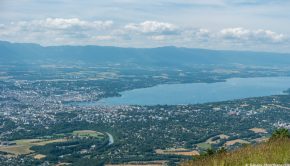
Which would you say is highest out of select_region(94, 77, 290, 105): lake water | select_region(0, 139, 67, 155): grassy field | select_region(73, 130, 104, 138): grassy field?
select_region(94, 77, 290, 105): lake water

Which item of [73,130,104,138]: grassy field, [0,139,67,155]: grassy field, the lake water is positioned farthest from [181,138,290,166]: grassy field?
the lake water

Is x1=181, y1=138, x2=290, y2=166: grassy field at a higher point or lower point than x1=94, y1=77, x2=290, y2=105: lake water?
higher

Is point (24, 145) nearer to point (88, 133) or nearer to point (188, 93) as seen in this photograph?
point (88, 133)

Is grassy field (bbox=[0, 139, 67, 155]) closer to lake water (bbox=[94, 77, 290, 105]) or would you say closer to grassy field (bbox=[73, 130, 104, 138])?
grassy field (bbox=[73, 130, 104, 138])

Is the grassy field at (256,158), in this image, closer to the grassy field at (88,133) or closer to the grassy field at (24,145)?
the grassy field at (24,145)

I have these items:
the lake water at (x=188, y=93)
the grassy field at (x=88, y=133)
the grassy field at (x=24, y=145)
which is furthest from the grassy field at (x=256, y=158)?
the lake water at (x=188, y=93)

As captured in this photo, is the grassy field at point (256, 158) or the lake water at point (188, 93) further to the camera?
the lake water at point (188, 93)

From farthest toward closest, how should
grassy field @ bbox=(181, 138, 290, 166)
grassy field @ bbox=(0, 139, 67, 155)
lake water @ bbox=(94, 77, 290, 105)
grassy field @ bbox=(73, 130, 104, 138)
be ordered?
lake water @ bbox=(94, 77, 290, 105) → grassy field @ bbox=(73, 130, 104, 138) → grassy field @ bbox=(0, 139, 67, 155) → grassy field @ bbox=(181, 138, 290, 166)

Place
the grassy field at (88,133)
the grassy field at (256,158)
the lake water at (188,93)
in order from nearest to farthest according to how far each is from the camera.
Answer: the grassy field at (256,158) → the grassy field at (88,133) → the lake water at (188,93)
